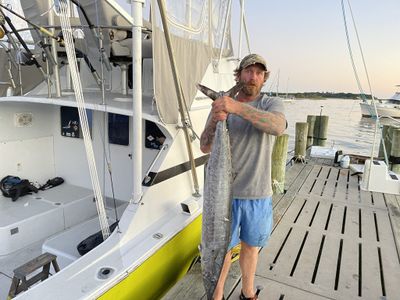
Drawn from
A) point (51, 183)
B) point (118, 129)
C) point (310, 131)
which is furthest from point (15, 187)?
point (310, 131)

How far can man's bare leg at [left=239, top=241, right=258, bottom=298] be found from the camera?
92.2 inches

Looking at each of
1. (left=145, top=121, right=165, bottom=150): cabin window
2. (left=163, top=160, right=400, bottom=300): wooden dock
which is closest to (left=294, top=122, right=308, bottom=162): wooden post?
(left=163, top=160, right=400, bottom=300): wooden dock

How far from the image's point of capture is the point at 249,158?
2.17 meters

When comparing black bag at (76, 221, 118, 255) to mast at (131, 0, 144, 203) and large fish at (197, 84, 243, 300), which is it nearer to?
mast at (131, 0, 144, 203)

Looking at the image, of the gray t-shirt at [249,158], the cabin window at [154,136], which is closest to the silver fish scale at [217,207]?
the gray t-shirt at [249,158]

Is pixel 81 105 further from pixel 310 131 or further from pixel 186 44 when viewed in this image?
pixel 310 131

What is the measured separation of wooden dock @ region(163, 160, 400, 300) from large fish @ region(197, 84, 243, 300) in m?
0.77

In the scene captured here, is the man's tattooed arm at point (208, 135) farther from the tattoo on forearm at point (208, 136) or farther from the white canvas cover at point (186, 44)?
the white canvas cover at point (186, 44)

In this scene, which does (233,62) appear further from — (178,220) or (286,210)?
(178,220)

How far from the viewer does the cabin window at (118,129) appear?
13.0ft

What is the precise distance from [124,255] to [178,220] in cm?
76

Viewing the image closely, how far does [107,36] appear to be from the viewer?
10.9 feet

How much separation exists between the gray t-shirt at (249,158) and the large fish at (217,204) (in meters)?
0.22

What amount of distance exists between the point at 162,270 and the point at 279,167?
3318 mm
